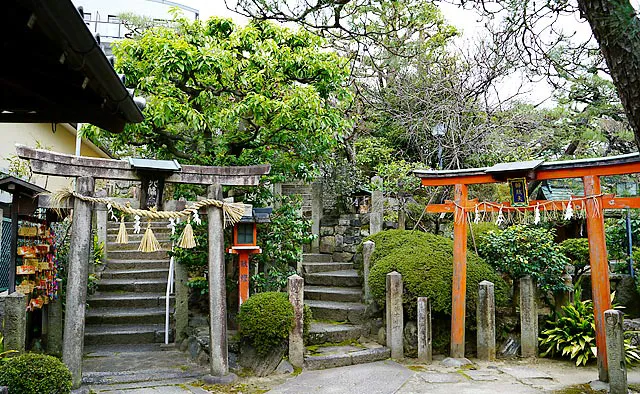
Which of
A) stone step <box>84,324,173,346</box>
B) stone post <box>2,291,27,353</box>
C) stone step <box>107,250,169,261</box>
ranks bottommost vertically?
stone step <box>84,324,173,346</box>

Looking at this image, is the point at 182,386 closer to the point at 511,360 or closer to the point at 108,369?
the point at 108,369

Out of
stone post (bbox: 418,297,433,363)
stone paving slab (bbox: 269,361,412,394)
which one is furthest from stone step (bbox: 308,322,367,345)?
stone post (bbox: 418,297,433,363)

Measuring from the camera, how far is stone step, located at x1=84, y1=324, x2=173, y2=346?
809 centimetres

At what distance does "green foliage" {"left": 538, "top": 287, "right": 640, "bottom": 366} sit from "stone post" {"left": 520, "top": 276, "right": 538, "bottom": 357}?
0.20 meters

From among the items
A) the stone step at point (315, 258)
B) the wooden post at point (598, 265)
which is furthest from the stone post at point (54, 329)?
the wooden post at point (598, 265)

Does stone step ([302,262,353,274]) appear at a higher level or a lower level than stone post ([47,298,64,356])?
higher

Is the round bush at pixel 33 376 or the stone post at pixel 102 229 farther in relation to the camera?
the stone post at pixel 102 229

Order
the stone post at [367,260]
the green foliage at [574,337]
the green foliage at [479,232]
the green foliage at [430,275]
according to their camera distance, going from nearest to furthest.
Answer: the green foliage at [574,337], the green foliage at [430,275], the stone post at [367,260], the green foliage at [479,232]

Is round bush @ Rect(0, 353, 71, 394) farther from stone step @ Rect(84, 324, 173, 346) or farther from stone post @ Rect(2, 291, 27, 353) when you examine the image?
stone step @ Rect(84, 324, 173, 346)

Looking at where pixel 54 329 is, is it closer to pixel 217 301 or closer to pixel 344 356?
pixel 217 301

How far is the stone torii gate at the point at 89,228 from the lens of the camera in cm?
572

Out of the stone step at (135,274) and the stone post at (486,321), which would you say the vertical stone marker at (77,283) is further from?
the stone post at (486,321)

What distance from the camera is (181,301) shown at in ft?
26.2

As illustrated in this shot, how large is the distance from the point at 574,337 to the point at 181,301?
5862mm
